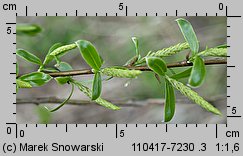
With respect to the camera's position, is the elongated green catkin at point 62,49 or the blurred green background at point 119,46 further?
the blurred green background at point 119,46

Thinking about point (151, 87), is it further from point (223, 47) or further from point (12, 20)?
point (223, 47)

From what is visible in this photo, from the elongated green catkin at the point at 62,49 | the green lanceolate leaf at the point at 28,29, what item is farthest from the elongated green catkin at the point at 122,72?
the green lanceolate leaf at the point at 28,29

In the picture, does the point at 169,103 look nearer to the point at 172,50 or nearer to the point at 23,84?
the point at 172,50

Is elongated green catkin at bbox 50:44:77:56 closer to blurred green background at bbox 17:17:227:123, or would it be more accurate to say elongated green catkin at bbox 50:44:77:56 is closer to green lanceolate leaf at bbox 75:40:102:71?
green lanceolate leaf at bbox 75:40:102:71

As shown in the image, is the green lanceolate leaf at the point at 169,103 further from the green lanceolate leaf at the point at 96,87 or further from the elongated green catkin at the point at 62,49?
the elongated green catkin at the point at 62,49

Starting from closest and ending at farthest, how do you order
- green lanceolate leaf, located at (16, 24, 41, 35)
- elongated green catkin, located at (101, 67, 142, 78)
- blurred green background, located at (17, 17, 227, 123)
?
elongated green catkin, located at (101, 67, 142, 78) → green lanceolate leaf, located at (16, 24, 41, 35) → blurred green background, located at (17, 17, 227, 123)

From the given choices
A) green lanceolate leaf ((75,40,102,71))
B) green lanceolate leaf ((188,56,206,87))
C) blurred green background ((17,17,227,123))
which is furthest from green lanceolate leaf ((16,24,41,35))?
blurred green background ((17,17,227,123))
